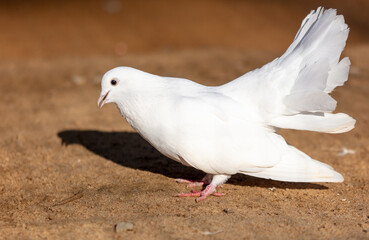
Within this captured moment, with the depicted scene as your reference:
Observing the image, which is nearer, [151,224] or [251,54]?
[151,224]

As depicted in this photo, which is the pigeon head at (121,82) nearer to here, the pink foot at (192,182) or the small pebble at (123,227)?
the pink foot at (192,182)

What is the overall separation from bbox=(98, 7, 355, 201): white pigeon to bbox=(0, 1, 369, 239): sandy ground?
1.28ft

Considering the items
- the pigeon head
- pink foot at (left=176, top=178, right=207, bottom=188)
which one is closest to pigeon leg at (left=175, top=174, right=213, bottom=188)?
pink foot at (left=176, top=178, right=207, bottom=188)

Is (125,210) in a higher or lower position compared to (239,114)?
lower

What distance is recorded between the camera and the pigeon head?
15.6 feet

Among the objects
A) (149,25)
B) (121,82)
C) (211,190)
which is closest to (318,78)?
(211,190)

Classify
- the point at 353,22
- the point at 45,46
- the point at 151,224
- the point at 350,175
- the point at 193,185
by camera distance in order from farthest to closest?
the point at 353,22
the point at 45,46
the point at 350,175
the point at 193,185
the point at 151,224

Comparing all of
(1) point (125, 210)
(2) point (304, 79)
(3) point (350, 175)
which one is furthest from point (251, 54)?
(1) point (125, 210)

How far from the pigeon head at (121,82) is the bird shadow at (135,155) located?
3.59 feet

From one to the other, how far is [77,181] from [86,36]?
10873mm

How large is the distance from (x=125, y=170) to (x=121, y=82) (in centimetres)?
115

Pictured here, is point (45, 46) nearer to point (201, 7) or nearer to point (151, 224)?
point (201, 7)

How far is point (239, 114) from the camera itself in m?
4.53

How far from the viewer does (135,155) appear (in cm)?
600
